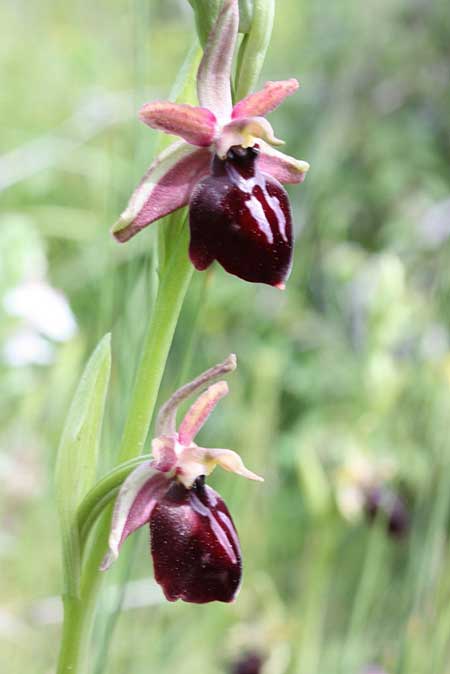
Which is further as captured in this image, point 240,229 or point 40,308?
point 40,308

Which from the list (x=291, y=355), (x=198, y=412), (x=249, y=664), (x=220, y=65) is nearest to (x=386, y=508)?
(x=249, y=664)

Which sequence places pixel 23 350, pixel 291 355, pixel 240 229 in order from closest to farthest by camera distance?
pixel 240 229
pixel 23 350
pixel 291 355

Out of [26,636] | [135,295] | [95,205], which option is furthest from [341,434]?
[95,205]

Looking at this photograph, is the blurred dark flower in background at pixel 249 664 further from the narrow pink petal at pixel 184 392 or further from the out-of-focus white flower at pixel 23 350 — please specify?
the narrow pink petal at pixel 184 392

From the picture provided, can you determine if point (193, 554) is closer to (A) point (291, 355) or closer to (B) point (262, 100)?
(B) point (262, 100)

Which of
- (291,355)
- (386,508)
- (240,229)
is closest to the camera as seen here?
(240,229)

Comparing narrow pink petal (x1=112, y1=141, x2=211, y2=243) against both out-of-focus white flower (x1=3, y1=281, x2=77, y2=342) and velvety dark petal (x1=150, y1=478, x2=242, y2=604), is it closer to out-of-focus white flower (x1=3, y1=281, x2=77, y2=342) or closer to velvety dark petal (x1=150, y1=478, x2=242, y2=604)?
velvety dark petal (x1=150, y1=478, x2=242, y2=604)

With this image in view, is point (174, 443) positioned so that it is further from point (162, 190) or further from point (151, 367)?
point (162, 190)

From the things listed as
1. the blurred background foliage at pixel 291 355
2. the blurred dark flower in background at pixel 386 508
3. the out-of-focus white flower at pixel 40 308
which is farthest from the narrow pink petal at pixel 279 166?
the out-of-focus white flower at pixel 40 308
